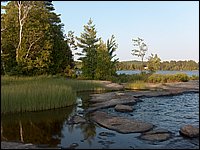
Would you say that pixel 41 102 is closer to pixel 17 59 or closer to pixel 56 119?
pixel 56 119

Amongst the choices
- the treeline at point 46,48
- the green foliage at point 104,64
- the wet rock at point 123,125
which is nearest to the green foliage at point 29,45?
the treeline at point 46,48

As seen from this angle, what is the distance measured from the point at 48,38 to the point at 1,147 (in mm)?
26081

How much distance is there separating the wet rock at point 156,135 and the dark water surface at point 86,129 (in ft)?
0.78

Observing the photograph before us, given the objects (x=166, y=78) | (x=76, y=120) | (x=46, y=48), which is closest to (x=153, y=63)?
(x=166, y=78)

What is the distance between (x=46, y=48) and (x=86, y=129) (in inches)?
832

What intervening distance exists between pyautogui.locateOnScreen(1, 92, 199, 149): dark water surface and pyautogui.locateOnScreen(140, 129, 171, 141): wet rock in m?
0.24

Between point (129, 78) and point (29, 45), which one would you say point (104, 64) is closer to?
point (129, 78)

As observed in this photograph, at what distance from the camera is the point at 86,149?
939 cm

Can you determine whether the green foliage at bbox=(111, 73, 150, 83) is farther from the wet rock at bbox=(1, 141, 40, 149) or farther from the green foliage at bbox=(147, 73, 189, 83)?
the wet rock at bbox=(1, 141, 40, 149)

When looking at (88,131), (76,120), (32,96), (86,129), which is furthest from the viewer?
(76,120)

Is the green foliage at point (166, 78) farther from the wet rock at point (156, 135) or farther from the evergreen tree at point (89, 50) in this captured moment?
the wet rock at point (156, 135)

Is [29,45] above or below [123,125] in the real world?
above

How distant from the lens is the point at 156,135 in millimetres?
10789

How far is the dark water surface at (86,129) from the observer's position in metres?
9.94
